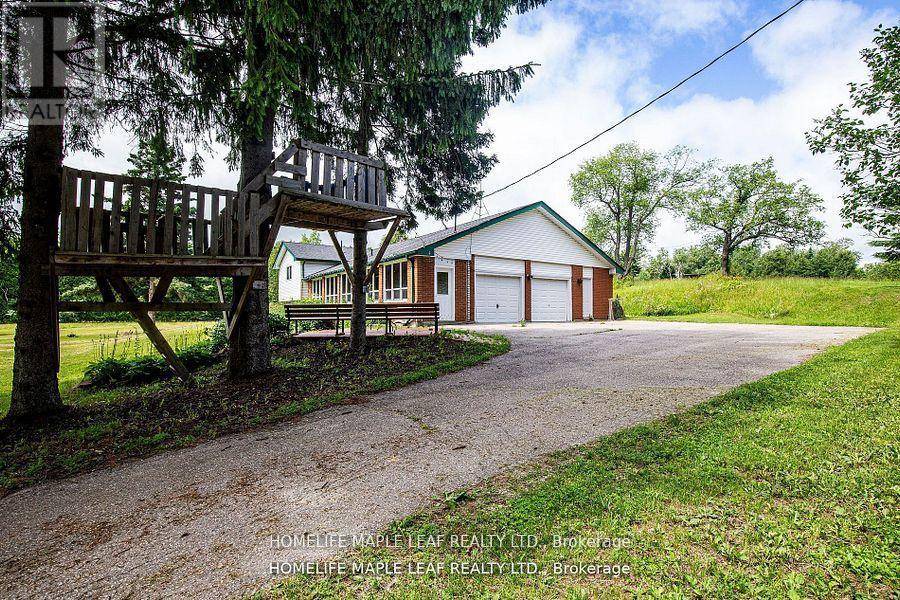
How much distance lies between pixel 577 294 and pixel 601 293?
203 centimetres

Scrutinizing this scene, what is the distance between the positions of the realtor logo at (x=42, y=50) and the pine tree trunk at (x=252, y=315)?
217cm

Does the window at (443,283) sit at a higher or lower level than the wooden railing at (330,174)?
lower

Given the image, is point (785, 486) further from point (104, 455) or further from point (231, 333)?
point (231, 333)

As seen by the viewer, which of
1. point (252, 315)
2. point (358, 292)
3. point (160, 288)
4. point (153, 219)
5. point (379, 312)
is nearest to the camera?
point (153, 219)

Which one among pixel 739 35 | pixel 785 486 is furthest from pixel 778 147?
pixel 785 486

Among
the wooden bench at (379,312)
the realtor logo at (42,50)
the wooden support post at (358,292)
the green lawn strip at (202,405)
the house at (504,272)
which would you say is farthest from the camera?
the house at (504,272)

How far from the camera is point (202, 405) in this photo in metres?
5.23

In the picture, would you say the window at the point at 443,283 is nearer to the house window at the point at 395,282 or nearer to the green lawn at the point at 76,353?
the house window at the point at 395,282

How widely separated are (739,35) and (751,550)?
9562 millimetres

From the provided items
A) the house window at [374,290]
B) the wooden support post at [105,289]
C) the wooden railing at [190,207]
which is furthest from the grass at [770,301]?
the wooden support post at [105,289]

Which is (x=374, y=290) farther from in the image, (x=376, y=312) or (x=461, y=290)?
(x=376, y=312)

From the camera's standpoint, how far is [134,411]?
515 centimetres

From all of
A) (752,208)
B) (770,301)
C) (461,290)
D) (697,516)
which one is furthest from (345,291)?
(752,208)

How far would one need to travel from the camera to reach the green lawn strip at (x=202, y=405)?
3758 mm
